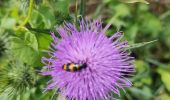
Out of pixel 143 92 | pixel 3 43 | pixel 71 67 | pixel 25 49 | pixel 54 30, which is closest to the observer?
pixel 71 67

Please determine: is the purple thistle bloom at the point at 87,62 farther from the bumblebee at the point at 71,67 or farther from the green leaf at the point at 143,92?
the green leaf at the point at 143,92

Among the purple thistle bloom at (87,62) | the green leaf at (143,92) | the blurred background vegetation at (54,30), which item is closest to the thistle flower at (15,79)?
the blurred background vegetation at (54,30)

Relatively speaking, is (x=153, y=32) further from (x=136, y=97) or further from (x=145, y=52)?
(x=136, y=97)

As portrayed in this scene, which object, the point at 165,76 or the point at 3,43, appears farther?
the point at 165,76

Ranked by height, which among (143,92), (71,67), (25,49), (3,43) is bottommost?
(143,92)

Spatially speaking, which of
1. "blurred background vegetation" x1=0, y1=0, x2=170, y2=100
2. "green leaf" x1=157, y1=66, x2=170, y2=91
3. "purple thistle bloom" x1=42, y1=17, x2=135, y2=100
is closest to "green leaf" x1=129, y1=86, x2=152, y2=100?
"blurred background vegetation" x1=0, y1=0, x2=170, y2=100

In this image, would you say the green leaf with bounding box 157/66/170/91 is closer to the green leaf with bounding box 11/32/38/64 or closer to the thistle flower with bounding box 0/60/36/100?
the thistle flower with bounding box 0/60/36/100

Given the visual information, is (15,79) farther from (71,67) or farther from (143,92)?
(143,92)

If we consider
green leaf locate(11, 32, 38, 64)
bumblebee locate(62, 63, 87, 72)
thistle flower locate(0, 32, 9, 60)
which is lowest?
bumblebee locate(62, 63, 87, 72)

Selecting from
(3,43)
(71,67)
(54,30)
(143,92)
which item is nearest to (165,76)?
(143,92)
